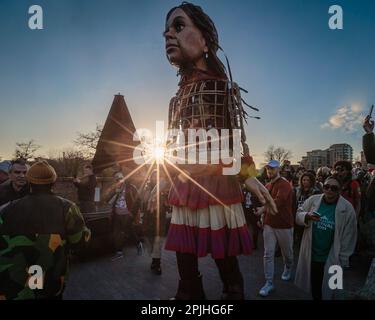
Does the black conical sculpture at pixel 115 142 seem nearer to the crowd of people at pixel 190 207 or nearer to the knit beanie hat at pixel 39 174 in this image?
the knit beanie hat at pixel 39 174

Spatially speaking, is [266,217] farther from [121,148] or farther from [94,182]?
[121,148]

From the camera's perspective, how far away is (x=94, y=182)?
666 cm

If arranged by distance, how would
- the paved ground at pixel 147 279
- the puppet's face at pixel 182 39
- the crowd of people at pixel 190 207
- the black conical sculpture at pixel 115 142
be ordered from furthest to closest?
the black conical sculpture at pixel 115 142 → the paved ground at pixel 147 279 → the puppet's face at pixel 182 39 → the crowd of people at pixel 190 207

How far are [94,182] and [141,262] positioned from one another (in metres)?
2.48

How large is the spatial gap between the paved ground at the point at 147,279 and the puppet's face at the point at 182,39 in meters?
2.84

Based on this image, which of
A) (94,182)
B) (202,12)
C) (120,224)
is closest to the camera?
(202,12)

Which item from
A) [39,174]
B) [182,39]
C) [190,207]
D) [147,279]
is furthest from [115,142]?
[190,207]

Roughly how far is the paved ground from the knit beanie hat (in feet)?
6.19

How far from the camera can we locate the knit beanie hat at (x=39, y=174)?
7.61 feet

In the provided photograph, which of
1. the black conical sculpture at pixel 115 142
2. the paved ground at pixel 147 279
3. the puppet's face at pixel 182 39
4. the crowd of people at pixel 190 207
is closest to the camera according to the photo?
the crowd of people at pixel 190 207

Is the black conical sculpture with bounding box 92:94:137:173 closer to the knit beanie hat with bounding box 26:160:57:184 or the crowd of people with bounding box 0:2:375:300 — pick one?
the knit beanie hat with bounding box 26:160:57:184

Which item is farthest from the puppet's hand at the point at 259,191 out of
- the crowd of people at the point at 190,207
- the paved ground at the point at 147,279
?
the paved ground at the point at 147,279
